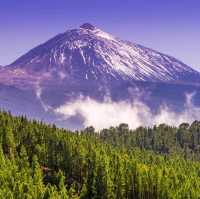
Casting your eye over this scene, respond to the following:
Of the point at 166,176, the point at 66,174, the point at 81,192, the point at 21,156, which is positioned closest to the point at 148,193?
the point at 166,176

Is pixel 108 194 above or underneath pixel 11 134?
underneath

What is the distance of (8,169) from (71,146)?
137 ft

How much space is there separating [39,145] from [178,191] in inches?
2429

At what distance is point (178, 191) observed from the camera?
14838 cm

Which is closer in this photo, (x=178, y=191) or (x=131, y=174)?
(x=178, y=191)

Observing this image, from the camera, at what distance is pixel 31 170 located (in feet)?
529

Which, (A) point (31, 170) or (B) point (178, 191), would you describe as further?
(A) point (31, 170)

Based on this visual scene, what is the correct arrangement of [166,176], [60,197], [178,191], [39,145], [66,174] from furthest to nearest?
1. [39,145]
2. [66,174]
3. [166,176]
4. [178,191]
5. [60,197]

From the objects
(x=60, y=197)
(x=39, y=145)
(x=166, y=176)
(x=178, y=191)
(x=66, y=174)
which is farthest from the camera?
(x=39, y=145)

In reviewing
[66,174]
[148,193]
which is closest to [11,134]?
[66,174]

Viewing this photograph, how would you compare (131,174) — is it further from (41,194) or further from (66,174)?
(41,194)

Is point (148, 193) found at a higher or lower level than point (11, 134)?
lower

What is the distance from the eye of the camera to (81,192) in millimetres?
157750

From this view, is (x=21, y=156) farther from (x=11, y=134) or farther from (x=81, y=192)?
(x=81, y=192)
